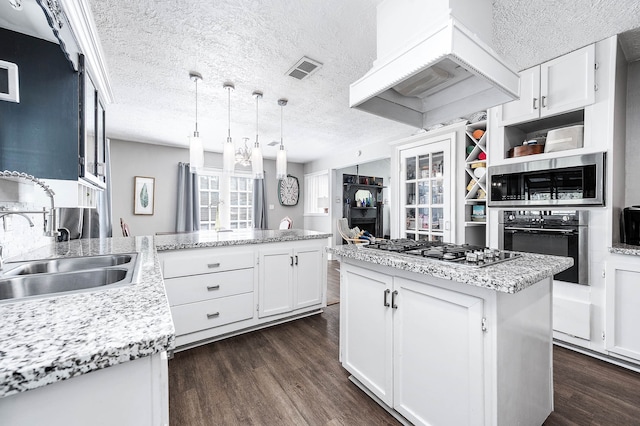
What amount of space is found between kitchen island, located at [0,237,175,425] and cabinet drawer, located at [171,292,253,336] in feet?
5.31

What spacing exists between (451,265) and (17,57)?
2.19 metres

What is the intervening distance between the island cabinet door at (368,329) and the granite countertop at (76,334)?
1095 millimetres

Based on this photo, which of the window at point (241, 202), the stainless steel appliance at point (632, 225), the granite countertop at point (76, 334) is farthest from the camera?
the window at point (241, 202)

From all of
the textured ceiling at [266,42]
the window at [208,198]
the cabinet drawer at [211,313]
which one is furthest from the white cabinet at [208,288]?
the window at [208,198]

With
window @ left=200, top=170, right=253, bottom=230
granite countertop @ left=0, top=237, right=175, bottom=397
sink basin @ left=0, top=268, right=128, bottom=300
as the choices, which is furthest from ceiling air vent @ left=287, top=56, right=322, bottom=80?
window @ left=200, top=170, right=253, bottom=230

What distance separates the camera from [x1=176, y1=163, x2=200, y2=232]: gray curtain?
549 cm

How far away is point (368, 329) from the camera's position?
1628 mm

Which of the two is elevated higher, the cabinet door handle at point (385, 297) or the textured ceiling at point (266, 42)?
the textured ceiling at point (266, 42)

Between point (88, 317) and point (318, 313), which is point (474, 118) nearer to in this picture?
point (318, 313)

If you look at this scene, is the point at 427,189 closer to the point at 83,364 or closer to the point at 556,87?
the point at 556,87

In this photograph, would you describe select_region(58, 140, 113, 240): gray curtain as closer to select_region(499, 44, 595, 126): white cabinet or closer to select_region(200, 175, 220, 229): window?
select_region(200, 175, 220, 229): window

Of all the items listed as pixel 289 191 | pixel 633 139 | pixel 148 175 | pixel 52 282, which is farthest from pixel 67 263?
pixel 289 191

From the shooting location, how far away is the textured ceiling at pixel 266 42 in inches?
70.1

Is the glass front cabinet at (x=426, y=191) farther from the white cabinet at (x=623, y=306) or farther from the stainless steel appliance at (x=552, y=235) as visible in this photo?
the white cabinet at (x=623, y=306)
